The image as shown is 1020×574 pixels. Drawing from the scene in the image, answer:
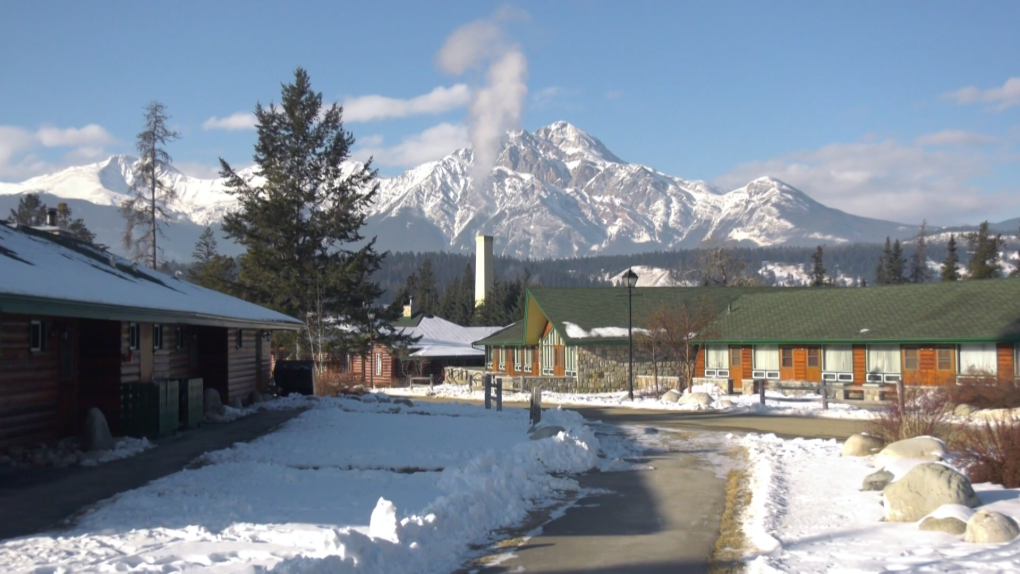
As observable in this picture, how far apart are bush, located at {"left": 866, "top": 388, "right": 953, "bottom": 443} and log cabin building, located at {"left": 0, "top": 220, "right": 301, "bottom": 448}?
13.7m

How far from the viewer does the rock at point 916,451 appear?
1338 cm

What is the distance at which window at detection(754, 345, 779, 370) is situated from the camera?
139 feet

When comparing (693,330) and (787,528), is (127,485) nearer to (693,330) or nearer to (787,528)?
(787,528)

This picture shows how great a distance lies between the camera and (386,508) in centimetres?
Answer: 911

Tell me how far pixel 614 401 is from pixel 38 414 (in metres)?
22.6

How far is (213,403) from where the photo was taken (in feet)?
73.8

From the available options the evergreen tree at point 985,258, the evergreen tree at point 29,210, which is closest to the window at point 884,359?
the evergreen tree at point 985,258

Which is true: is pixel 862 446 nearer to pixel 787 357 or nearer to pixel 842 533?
pixel 842 533

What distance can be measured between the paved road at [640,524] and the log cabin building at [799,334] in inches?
893

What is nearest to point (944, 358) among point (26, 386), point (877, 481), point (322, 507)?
point (877, 481)

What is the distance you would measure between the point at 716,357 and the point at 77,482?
3575cm

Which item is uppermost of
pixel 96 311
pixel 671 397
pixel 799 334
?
pixel 96 311

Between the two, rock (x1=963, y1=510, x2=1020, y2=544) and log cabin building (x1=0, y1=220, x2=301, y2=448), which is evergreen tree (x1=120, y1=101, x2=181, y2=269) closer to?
log cabin building (x1=0, y1=220, x2=301, y2=448)

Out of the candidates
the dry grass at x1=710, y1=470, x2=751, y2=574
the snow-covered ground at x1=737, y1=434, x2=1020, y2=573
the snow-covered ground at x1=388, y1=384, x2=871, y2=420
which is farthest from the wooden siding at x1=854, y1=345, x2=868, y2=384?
the dry grass at x1=710, y1=470, x2=751, y2=574
